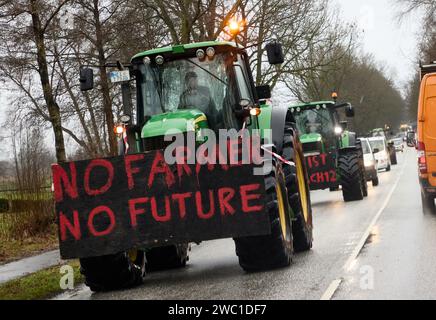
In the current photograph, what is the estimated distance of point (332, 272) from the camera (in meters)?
9.65

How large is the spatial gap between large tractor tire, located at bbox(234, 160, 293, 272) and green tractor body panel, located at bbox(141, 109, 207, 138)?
3.56 ft

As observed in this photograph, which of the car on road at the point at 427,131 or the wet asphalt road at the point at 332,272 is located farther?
the car on road at the point at 427,131

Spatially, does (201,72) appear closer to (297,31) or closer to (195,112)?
(195,112)

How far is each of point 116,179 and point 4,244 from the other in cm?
952

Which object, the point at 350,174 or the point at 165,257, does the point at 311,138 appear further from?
the point at 165,257

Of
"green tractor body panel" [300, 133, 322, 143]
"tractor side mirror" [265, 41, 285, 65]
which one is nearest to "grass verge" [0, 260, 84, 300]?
"tractor side mirror" [265, 41, 285, 65]

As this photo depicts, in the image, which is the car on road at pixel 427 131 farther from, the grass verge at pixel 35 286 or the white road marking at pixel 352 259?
the grass verge at pixel 35 286

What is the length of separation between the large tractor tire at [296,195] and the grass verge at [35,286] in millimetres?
3131

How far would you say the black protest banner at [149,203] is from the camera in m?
9.27

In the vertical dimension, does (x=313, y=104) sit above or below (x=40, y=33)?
below

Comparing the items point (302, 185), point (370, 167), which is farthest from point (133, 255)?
point (370, 167)

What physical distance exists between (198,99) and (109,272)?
8.47ft

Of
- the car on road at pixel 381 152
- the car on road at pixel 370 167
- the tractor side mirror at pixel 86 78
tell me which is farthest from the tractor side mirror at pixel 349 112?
the car on road at pixel 381 152

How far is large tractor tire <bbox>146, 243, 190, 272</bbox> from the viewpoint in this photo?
11.9m
